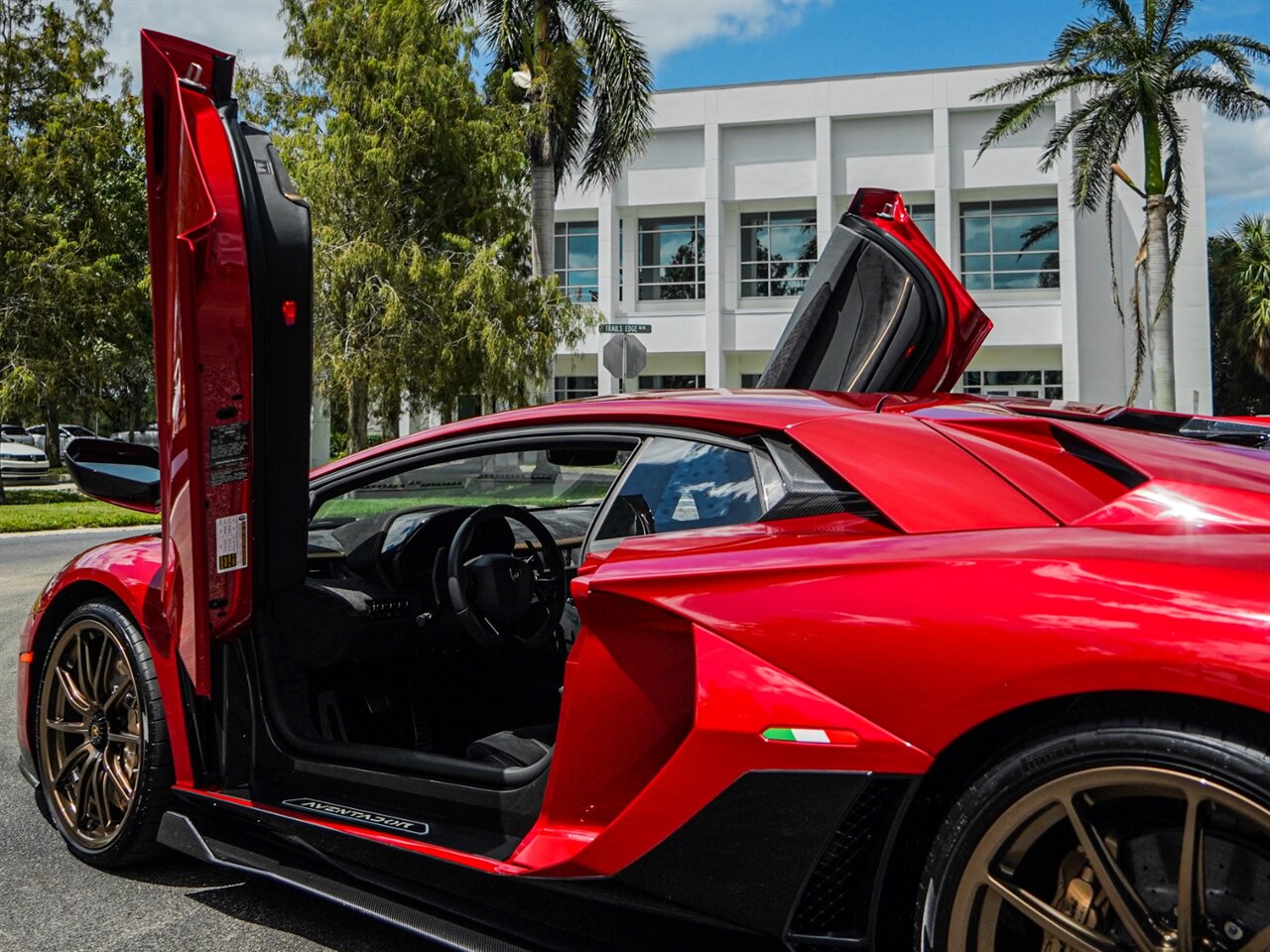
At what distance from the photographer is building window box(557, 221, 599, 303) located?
36312mm

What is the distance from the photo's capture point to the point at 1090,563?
5.93 feet

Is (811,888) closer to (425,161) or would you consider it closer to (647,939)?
(647,939)

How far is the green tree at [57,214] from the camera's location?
853 inches

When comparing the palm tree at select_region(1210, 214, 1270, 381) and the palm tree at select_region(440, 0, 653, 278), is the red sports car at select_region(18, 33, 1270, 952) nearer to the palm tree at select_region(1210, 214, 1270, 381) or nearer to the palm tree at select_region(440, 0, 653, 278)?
the palm tree at select_region(440, 0, 653, 278)

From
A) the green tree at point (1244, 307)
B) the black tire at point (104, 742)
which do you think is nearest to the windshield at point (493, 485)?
the black tire at point (104, 742)

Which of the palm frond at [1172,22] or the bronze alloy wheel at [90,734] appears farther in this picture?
the palm frond at [1172,22]

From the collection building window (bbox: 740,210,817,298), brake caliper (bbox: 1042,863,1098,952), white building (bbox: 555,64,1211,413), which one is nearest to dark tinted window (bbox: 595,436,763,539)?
brake caliper (bbox: 1042,863,1098,952)

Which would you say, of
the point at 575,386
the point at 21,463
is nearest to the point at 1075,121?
the point at 575,386

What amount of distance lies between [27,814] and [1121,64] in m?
22.6

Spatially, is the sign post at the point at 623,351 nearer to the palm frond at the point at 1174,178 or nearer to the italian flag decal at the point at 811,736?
the italian flag decal at the point at 811,736

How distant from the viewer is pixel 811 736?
1.93 meters

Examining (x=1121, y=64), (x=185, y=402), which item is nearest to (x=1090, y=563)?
(x=185, y=402)

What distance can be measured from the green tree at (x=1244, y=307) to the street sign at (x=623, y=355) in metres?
30.6

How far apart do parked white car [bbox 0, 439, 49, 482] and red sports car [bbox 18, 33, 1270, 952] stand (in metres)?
29.7
